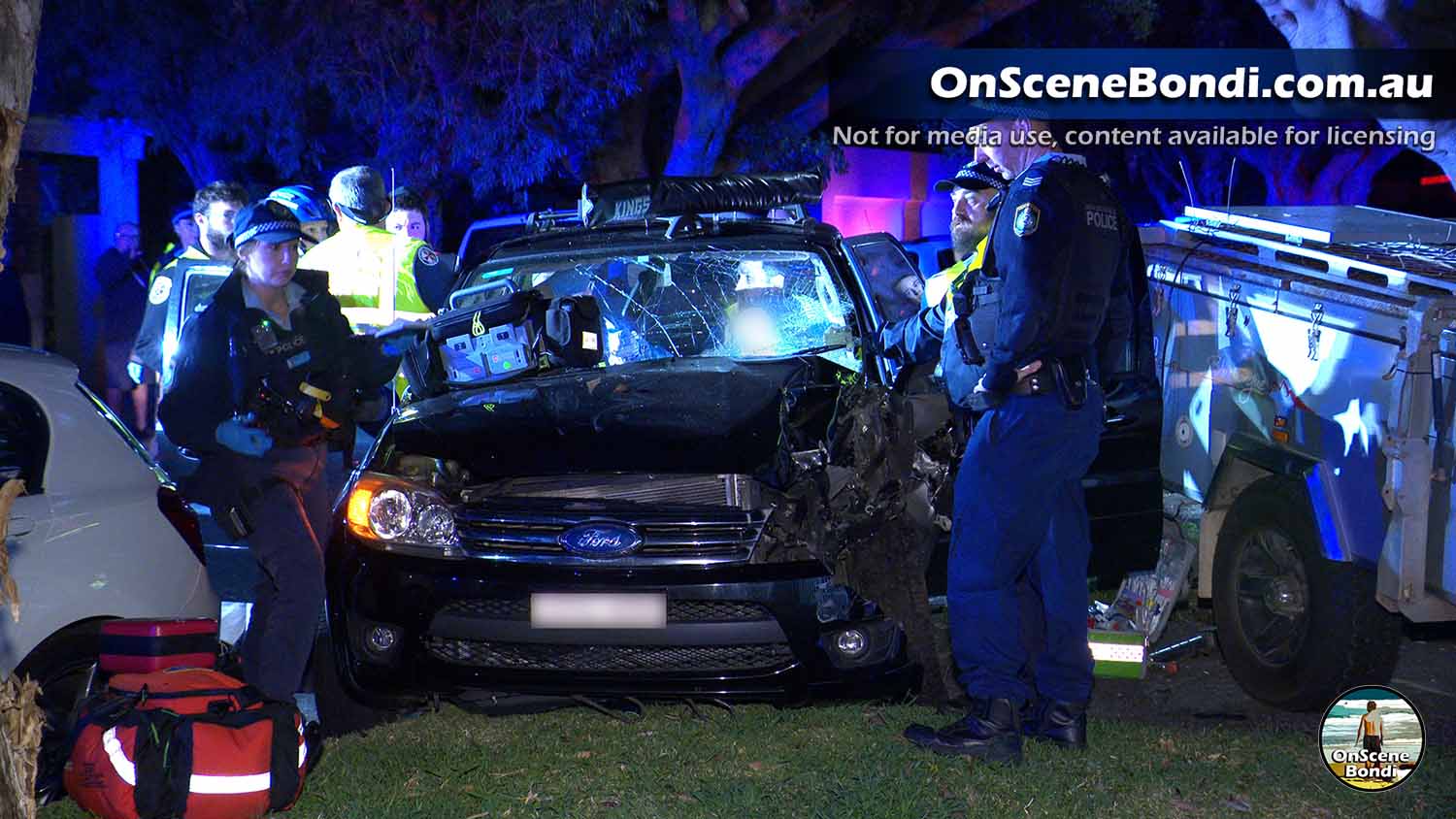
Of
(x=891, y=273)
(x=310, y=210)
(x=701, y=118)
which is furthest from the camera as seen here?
(x=701, y=118)

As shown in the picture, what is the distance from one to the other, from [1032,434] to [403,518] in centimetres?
192

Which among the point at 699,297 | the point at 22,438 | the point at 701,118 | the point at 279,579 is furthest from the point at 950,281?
the point at 701,118

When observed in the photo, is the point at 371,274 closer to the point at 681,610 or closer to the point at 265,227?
the point at 265,227

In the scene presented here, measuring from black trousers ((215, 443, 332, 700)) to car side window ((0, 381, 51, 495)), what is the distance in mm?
680

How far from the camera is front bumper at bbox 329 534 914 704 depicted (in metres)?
4.43

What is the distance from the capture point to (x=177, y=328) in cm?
678

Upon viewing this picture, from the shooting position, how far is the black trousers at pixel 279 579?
15.6ft

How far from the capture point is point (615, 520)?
14.9 feet

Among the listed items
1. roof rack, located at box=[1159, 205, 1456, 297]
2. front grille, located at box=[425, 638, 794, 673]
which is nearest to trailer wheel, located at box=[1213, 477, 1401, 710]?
roof rack, located at box=[1159, 205, 1456, 297]

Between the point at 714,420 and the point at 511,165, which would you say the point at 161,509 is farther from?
the point at 511,165

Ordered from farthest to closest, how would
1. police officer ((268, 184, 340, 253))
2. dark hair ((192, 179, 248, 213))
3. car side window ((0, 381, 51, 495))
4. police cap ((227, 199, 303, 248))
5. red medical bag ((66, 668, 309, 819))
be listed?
dark hair ((192, 179, 248, 213)), police officer ((268, 184, 340, 253)), police cap ((227, 199, 303, 248)), car side window ((0, 381, 51, 495)), red medical bag ((66, 668, 309, 819))

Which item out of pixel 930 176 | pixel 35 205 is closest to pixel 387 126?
pixel 35 205

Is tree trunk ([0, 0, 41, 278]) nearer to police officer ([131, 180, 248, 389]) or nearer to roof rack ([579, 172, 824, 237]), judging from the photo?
roof rack ([579, 172, 824, 237])

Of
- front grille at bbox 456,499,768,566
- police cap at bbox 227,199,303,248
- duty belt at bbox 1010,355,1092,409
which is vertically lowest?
front grille at bbox 456,499,768,566
